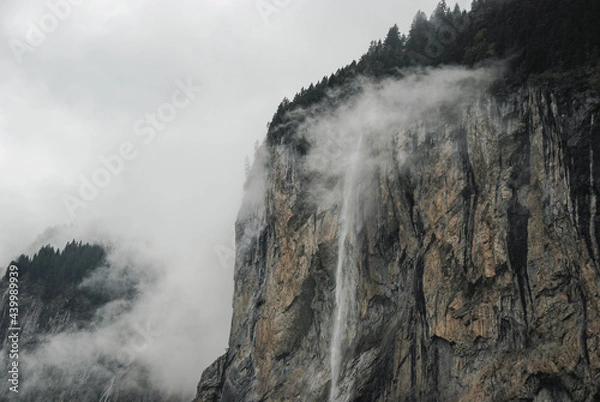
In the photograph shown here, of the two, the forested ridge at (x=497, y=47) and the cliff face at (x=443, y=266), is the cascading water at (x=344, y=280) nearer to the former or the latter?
the cliff face at (x=443, y=266)

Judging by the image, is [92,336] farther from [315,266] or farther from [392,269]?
[392,269]

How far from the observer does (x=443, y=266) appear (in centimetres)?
4216

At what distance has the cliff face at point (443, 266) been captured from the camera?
117 feet

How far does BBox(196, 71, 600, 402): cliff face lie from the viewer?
35.7m

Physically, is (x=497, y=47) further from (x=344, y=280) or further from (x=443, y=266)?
(x=344, y=280)

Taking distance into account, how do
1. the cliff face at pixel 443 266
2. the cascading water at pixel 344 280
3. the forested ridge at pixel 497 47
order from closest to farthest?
1. the cliff face at pixel 443 266
2. the forested ridge at pixel 497 47
3. the cascading water at pixel 344 280

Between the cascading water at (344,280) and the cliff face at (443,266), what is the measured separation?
134mm

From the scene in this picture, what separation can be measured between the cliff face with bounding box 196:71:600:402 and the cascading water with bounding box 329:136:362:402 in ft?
0.44

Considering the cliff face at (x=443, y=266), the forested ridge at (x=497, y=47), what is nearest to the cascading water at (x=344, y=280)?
the cliff face at (x=443, y=266)

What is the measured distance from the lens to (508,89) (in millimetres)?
43531

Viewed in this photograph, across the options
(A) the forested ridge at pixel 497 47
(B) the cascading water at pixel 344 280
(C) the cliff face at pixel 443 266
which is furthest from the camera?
(B) the cascading water at pixel 344 280

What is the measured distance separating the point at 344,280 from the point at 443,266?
36.6ft

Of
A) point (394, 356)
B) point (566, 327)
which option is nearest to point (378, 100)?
point (394, 356)

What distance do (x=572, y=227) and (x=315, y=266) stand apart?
77.4 feet
